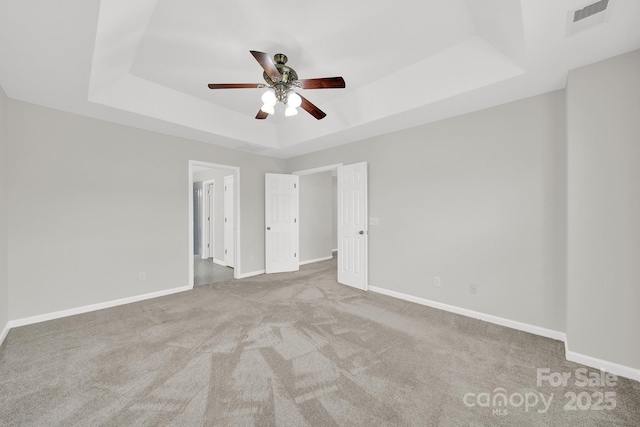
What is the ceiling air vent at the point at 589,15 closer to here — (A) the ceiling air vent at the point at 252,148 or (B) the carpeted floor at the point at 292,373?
(B) the carpeted floor at the point at 292,373

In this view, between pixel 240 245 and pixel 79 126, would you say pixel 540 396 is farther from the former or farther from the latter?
pixel 79 126

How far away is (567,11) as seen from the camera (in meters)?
1.58

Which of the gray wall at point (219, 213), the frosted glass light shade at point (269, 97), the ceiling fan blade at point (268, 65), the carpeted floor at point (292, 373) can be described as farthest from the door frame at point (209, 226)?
the ceiling fan blade at point (268, 65)

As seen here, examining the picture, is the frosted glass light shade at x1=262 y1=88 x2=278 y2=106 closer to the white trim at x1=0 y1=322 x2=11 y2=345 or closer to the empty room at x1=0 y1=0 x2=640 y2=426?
the empty room at x1=0 y1=0 x2=640 y2=426

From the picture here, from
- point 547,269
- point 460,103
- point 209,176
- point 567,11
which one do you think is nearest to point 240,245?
point 209,176

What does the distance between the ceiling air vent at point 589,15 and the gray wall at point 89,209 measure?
4698 millimetres

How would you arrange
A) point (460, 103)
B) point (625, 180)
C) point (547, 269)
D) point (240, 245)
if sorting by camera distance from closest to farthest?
point (625, 180) → point (547, 269) → point (460, 103) → point (240, 245)

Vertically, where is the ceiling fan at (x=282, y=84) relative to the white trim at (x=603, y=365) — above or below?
above

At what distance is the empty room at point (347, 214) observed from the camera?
66.6 inches

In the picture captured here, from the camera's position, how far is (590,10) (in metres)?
1.58

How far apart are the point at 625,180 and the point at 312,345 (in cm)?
A: 308

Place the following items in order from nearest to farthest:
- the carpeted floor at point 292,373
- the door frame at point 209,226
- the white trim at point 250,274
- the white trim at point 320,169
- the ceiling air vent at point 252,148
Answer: the carpeted floor at point 292,373, the ceiling air vent at point 252,148, the white trim at point 320,169, the white trim at point 250,274, the door frame at point 209,226

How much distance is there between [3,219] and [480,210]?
545 centimetres

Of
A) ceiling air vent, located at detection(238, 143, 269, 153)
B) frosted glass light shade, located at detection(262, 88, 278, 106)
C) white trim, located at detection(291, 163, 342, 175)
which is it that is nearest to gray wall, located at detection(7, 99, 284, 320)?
ceiling air vent, located at detection(238, 143, 269, 153)
